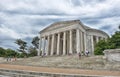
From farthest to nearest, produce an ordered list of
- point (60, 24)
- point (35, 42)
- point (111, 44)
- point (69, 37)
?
point (35, 42) < point (69, 37) < point (60, 24) < point (111, 44)

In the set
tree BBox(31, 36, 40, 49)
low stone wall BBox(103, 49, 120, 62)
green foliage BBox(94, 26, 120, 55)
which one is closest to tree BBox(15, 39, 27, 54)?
tree BBox(31, 36, 40, 49)

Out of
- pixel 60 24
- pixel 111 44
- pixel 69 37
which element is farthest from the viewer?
pixel 69 37

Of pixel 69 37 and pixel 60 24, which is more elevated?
pixel 60 24

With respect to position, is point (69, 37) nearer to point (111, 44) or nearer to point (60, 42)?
point (60, 42)

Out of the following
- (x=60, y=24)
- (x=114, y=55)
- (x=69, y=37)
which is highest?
(x=60, y=24)

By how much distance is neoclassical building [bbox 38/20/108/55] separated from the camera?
47.6 meters

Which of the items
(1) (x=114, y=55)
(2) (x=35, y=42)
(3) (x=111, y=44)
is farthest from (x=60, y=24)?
(2) (x=35, y=42)

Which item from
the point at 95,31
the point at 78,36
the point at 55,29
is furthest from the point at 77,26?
the point at 95,31

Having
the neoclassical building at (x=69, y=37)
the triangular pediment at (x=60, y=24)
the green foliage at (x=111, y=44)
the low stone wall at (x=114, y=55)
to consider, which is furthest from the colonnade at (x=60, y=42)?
the low stone wall at (x=114, y=55)

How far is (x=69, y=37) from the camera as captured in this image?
54000mm

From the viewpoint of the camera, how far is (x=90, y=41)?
184ft

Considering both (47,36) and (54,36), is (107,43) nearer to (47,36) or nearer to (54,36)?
(54,36)

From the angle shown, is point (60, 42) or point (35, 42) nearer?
point (60, 42)

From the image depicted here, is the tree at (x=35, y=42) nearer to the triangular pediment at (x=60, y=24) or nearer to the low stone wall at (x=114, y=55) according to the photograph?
the triangular pediment at (x=60, y=24)
